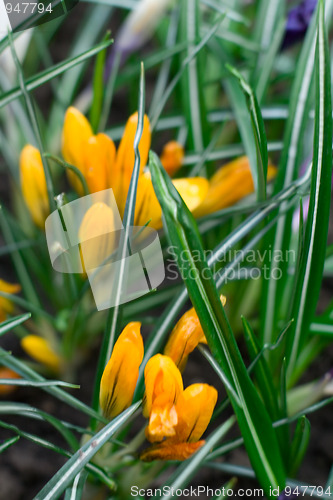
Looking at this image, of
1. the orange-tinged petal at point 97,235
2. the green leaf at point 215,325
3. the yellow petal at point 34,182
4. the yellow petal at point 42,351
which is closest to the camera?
the green leaf at point 215,325

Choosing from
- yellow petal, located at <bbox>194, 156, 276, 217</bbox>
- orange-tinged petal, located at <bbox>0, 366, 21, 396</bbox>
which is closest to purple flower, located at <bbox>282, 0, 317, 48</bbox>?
yellow petal, located at <bbox>194, 156, 276, 217</bbox>

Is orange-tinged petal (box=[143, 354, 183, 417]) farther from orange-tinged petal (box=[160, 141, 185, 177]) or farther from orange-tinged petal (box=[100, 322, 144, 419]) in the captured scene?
orange-tinged petal (box=[160, 141, 185, 177])

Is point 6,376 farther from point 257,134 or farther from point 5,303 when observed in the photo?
point 257,134

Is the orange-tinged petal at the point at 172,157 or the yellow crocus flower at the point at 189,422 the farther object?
the orange-tinged petal at the point at 172,157

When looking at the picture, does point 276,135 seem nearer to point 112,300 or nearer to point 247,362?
point 247,362

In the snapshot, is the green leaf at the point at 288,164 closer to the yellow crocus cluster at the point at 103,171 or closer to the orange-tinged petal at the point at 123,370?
the yellow crocus cluster at the point at 103,171

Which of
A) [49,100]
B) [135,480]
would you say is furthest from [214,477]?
[49,100]

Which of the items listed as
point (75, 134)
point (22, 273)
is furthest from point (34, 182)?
point (22, 273)

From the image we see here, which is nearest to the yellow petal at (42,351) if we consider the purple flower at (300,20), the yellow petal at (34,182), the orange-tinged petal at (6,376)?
the orange-tinged petal at (6,376)
